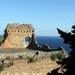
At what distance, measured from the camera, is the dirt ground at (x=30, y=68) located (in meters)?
36.0

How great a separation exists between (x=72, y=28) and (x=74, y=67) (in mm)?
1757

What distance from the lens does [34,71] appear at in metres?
36.8

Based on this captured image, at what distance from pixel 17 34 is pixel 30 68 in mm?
14370

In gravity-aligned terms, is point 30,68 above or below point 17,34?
below

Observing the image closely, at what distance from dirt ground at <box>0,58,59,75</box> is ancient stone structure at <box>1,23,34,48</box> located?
497 inches

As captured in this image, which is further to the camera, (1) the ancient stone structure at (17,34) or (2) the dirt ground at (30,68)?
(1) the ancient stone structure at (17,34)

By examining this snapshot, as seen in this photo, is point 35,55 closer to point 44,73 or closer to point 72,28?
point 44,73

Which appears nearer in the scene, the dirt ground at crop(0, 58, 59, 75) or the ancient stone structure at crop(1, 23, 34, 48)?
the dirt ground at crop(0, 58, 59, 75)

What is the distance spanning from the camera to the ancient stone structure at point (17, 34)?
5031cm

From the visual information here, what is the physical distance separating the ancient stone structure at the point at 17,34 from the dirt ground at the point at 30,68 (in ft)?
41.4

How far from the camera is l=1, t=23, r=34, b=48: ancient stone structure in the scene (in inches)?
1981

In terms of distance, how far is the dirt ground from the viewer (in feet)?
118

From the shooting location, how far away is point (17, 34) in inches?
1999

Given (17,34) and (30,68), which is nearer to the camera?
(30,68)
